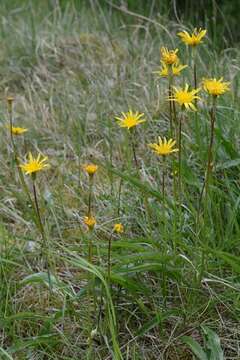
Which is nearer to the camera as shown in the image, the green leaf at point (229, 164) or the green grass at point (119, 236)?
the green grass at point (119, 236)

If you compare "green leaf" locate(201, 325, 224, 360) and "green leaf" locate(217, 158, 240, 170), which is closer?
"green leaf" locate(201, 325, 224, 360)

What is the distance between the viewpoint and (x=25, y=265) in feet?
6.48

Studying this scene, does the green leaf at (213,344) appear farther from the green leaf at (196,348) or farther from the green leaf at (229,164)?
the green leaf at (229,164)

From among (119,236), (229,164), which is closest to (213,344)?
(119,236)

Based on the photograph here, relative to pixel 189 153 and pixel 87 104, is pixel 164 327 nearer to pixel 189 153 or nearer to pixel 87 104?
pixel 189 153

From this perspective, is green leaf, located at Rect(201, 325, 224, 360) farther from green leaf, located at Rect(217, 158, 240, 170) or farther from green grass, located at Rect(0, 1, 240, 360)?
green leaf, located at Rect(217, 158, 240, 170)

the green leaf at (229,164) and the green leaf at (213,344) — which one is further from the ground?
the green leaf at (229,164)

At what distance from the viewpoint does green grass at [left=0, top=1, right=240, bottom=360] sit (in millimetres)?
1623

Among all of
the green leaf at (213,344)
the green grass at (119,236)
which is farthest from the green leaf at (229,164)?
the green leaf at (213,344)

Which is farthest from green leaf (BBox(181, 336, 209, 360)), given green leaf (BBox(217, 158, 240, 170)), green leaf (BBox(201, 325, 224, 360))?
green leaf (BBox(217, 158, 240, 170))

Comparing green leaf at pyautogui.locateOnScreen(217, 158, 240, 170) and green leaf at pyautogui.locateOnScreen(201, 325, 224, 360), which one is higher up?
green leaf at pyautogui.locateOnScreen(217, 158, 240, 170)

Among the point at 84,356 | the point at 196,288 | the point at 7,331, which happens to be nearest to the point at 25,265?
the point at 7,331

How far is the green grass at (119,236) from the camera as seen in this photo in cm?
162

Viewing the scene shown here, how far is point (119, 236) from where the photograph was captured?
1917 mm
